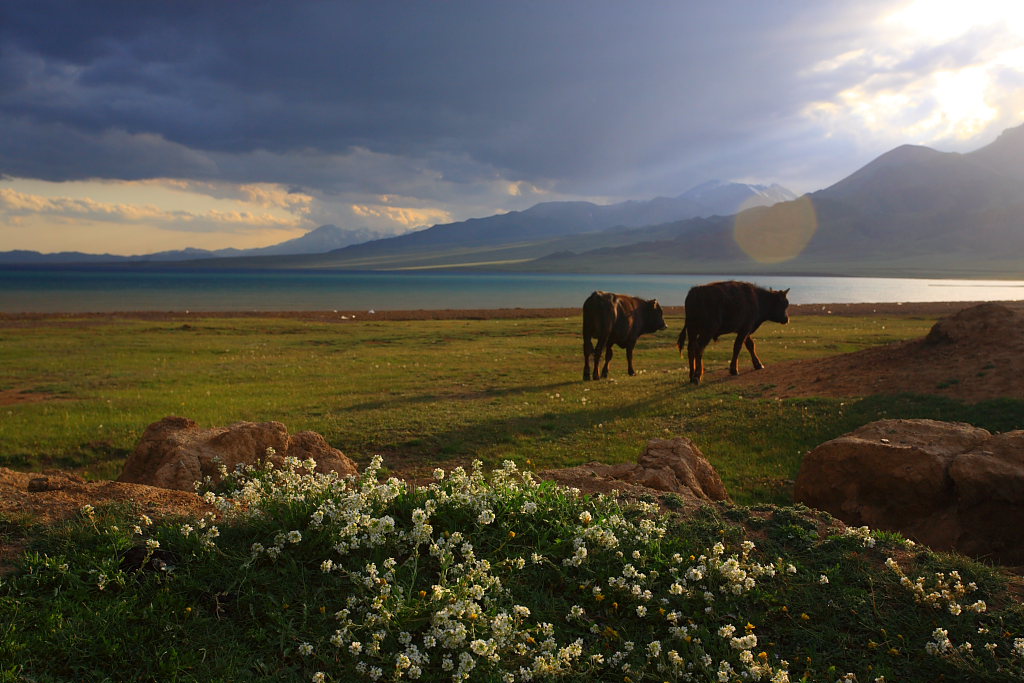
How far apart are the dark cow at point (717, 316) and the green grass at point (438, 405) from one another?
3.74 feet

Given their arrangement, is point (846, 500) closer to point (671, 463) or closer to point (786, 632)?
point (671, 463)

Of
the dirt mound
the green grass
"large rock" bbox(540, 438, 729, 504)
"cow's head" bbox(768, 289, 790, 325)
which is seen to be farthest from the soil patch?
"cow's head" bbox(768, 289, 790, 325)

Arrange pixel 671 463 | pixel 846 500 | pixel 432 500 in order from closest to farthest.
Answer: pixel 432 500 < pixel 671 463 < pixel 846 500

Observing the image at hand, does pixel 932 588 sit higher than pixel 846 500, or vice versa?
pixel 932 588

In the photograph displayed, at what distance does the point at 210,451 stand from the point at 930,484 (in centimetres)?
980

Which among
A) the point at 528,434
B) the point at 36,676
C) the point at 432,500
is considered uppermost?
the point at 432,500

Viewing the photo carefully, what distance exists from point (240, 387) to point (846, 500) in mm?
17974

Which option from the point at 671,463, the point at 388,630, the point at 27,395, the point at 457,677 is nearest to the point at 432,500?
the point at 388,630

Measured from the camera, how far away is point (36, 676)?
→ 3494mm

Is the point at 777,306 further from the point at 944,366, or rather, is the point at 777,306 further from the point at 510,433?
the point at 510,433

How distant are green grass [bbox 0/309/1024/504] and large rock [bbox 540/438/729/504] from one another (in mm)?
2129

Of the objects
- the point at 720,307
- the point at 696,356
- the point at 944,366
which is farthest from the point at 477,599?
the point at 720,307

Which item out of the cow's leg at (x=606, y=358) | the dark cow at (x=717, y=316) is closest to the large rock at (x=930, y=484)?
the dark cow at (x=717, y=316)

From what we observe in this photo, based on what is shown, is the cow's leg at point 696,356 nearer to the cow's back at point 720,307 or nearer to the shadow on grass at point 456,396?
the cow's back at point 720,307
